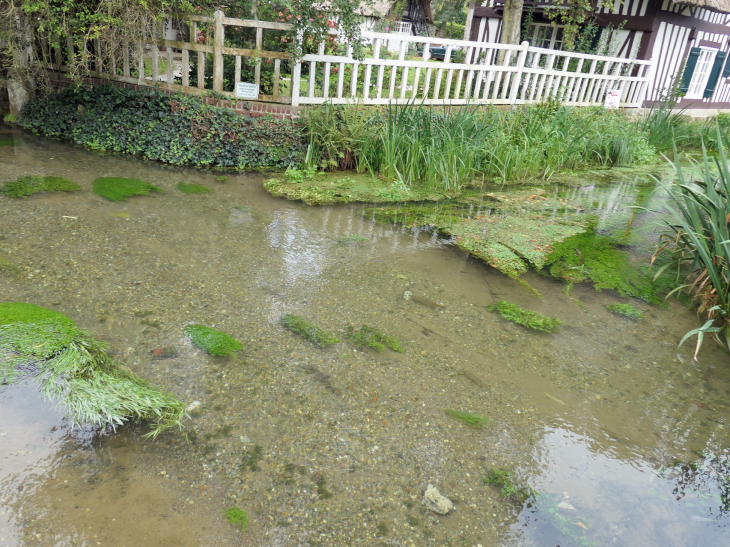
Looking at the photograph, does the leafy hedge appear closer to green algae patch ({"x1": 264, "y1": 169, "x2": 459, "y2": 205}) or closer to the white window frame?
green algae patch ({"x1": 264, "y1": 169, "x2": 459, "y2": 205})

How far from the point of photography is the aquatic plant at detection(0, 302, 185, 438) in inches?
96.7

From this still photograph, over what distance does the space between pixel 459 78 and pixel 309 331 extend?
638cm

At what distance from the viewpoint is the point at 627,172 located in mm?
8672

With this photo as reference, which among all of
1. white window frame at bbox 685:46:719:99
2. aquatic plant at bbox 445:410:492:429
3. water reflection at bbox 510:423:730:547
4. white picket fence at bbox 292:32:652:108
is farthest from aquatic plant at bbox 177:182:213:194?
white window frame at bbox 685:46:719:99

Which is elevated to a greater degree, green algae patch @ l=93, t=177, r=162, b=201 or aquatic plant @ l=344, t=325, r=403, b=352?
green algae patch @ l=93, t=177, r=162, b=201

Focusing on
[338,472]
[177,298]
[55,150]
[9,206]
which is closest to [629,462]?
[338,472]

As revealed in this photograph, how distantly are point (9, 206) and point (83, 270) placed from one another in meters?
1.54

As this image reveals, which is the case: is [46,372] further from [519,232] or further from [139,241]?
[519,232]

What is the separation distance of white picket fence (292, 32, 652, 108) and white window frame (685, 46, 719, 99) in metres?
3.08

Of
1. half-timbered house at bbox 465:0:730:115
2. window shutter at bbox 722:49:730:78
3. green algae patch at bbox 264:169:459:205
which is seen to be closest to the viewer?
green algae patch at bbox 264:169:459:205

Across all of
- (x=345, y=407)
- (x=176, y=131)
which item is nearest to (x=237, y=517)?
(x=345, y=407)

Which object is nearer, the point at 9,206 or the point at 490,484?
the point at 490,484

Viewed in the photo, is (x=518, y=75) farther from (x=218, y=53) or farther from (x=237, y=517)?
(x=237, y=517)

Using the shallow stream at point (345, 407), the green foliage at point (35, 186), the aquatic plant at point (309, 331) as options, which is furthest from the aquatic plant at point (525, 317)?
the green foliage at point (35, 186)
